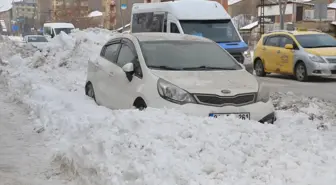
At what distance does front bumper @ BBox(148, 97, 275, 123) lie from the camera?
618 centimetres

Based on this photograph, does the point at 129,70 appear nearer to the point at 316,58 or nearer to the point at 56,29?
the point at 316,58

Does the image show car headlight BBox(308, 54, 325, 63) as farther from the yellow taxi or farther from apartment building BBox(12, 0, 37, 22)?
apartment building BBox(12, 0, 37, 22)

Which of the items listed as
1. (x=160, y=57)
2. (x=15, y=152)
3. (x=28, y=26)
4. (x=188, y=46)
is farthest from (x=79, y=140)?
(x=28, y=26)

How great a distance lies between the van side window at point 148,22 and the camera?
52.4ft

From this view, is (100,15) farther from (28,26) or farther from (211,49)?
(211,49)

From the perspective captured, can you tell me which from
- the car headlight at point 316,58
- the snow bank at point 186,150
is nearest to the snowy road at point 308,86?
the car headlight at point 316,58

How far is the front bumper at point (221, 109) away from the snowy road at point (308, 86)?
15.8ft

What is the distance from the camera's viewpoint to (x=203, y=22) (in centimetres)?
1498

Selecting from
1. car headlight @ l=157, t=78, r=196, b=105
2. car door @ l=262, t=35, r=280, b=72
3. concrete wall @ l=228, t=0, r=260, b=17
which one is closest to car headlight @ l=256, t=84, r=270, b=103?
car headlight @ l=157, t=78, r=196, b=105

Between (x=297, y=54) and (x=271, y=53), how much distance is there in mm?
1559

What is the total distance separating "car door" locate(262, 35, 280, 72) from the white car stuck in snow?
8.57 metres

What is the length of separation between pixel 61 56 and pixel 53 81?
505 cm

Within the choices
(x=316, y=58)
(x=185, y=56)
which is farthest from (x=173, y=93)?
(x=316, y=58)

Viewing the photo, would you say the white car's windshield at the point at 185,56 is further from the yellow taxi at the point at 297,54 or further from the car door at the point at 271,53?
the car door at the point at 271,53
